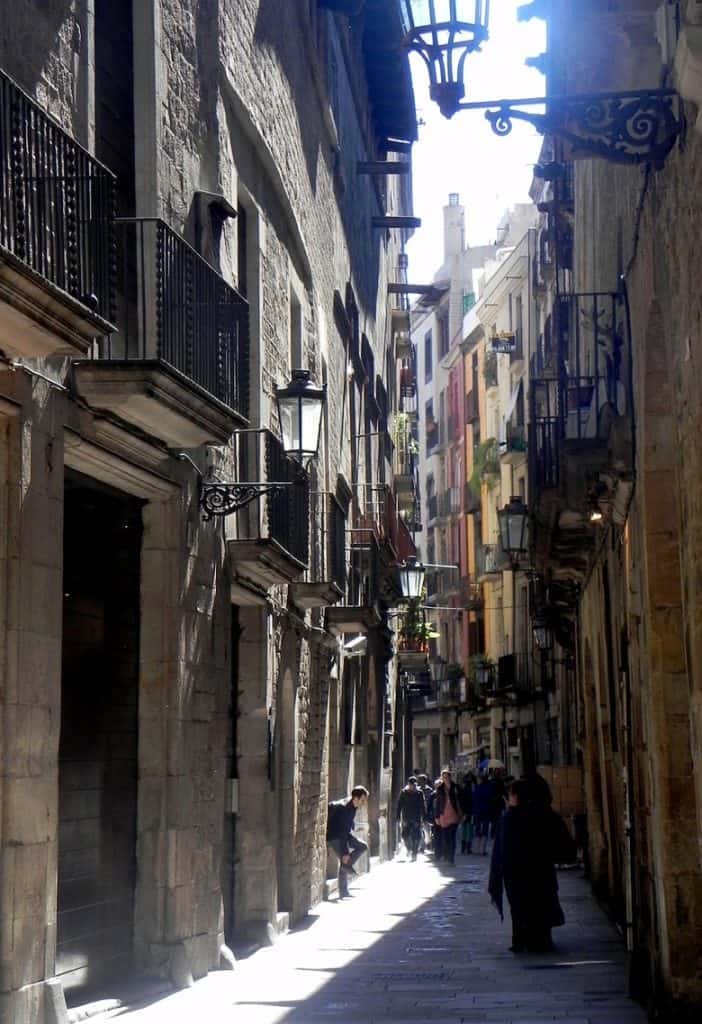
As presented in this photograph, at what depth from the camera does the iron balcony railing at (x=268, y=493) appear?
15.3m

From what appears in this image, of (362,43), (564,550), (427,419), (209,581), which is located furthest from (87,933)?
(427,419)

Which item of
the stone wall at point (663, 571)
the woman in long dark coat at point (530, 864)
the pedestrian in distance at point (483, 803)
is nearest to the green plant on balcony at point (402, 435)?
the pedestrian in distance at point (483, 803)

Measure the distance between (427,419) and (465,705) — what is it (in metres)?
17.2

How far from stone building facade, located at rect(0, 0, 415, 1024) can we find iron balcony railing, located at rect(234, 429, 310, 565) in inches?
1.8

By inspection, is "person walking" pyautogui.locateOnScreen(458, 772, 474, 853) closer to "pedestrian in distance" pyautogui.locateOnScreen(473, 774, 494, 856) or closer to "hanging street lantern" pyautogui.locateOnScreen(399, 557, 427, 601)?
"pedestrian in distance" pyautogui.locateOnScreen(473, 774, 494, 856)

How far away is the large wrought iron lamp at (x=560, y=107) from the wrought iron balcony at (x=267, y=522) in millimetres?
6185

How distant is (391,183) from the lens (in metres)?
41.1

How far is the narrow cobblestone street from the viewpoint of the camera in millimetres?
11375

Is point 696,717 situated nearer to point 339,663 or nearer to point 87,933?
point 87,933

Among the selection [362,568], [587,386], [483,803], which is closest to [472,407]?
[483,803]

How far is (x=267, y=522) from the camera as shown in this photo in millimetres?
15781

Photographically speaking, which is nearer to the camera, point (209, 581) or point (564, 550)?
point (209, 581)

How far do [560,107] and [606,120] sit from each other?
0.23m

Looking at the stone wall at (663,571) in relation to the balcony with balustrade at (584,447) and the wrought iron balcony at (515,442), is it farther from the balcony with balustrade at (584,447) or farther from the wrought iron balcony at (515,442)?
the wrought iron balcony at (515,442)
